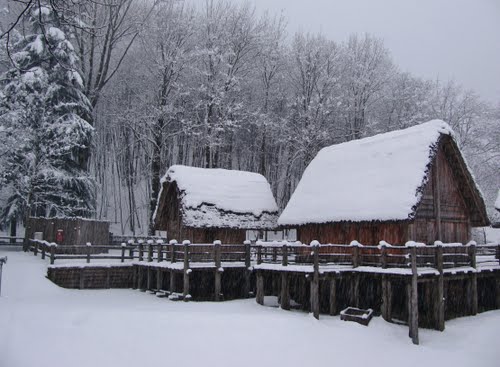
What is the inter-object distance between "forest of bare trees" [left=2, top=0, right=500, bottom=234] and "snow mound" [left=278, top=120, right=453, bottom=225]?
40.2ft

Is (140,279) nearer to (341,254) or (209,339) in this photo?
(209,339)

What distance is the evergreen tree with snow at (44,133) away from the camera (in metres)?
27.8

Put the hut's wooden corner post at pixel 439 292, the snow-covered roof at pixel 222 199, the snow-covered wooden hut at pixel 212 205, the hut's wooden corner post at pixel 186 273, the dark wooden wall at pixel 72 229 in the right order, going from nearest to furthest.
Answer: the hut's wooden corner post at pixel 439 292 < the hut's wooden corner post at pixel 186 273 < the snow-covered roof at pixel 222 199 < the snow-covered wooden hut at pixel 212 205 < the dark wooden wall at pixel 72 229

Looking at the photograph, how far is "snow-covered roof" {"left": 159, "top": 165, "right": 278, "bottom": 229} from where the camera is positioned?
2280 centimetres

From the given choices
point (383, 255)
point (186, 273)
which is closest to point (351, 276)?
point (383, 255)

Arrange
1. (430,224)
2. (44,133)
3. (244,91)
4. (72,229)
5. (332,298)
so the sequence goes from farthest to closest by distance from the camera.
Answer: (244,91) → (44,133) → (72,229) → (430,224) → (332,298)

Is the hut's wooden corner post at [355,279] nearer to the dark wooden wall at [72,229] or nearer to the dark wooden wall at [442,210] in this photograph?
the dark wooden wall at [442,210]

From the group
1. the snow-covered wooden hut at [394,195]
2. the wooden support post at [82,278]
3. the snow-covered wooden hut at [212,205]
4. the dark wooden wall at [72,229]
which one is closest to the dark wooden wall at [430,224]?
the snow-covered wooden hut at [394,195]

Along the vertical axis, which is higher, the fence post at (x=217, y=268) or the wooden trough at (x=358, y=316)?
the fence post at (x=217, y=268)

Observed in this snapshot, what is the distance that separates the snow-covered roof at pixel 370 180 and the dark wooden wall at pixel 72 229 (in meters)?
12.9

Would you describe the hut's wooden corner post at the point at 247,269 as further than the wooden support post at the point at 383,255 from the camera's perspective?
Yes

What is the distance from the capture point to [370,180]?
1988 cm

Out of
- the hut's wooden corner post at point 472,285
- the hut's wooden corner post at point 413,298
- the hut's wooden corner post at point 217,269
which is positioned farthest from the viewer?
the hut's wooden corner post at point 217,269

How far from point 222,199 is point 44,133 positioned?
1309 centimetres
